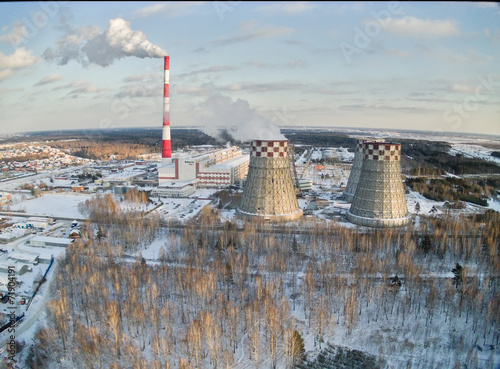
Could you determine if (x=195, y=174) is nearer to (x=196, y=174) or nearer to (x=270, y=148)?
(x=196, y=174)

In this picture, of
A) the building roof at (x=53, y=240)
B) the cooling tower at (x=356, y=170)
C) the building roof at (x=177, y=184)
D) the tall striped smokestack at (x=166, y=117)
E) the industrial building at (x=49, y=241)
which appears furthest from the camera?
the tall striped smokestack at (x=166, y=117)

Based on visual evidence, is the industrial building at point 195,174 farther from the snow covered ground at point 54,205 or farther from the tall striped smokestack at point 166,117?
the snow covered ground at point 54,205

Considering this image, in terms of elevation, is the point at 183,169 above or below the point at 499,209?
above

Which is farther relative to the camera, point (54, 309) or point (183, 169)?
point (183, 169)

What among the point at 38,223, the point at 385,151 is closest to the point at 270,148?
the point at 385,151

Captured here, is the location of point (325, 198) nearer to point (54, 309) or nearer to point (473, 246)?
point (473, 246)

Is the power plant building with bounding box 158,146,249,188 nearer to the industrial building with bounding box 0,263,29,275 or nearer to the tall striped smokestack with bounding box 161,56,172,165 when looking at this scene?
the tall striped smokestack with bounding box 161,56,172,165

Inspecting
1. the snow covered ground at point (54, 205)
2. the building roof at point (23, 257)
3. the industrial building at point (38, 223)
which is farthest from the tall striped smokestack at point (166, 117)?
the building roof at point (23, 257)

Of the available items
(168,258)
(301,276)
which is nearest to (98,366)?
(168,258)
